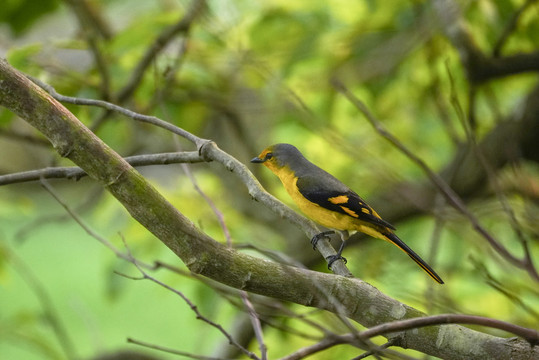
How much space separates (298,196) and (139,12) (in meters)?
2.45

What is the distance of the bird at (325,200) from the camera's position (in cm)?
220

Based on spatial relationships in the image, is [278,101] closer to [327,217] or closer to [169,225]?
[327,217]

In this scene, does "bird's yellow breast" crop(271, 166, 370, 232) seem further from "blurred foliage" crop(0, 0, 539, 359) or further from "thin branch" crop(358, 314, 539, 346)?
"thin branch" crop(358, 314, 539, 346)

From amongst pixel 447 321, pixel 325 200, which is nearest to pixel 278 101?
pixel 325 200

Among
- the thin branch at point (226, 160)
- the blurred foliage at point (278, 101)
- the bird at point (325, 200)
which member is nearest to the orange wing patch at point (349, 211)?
the bird at point (325, 200)

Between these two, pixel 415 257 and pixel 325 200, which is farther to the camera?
pixel 325 200

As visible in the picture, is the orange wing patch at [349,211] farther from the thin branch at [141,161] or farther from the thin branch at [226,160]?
the thin branch at [141,161]

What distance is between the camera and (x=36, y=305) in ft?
32.4

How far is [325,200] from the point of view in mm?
2248

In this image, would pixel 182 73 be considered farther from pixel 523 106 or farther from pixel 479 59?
pixel 523 106

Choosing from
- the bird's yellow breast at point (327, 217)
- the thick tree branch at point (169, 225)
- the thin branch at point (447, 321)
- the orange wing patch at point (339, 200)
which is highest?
the orange wing patch at point (339, 200)

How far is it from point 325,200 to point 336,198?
0.12ft

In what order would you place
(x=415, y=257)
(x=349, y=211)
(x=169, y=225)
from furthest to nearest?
1. (x=349, y=211)
2. (x=415, y=257)
3. (x=169, y=225)

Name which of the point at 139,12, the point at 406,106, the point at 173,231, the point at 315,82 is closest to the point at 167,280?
the point at 315,82
